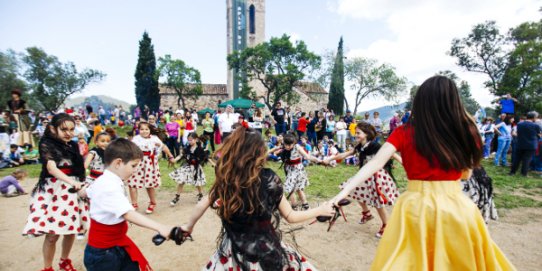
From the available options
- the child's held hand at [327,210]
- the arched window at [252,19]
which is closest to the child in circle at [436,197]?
the child's held hand at [327,210]

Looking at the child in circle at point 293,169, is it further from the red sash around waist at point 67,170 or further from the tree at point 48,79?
the tree at point 48,79

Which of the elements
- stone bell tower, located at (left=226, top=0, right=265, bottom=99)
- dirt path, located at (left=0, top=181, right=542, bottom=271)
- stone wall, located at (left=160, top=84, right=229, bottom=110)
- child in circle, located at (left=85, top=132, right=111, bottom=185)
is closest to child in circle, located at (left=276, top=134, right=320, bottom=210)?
dirt path, located at (left=0, top=181, right=542, bottom=271)

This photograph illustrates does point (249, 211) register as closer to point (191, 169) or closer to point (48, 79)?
point (191, 169)

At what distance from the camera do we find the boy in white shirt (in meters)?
2.35

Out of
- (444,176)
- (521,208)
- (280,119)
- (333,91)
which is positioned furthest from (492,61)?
(444,176)

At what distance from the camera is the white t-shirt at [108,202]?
2.33 metres

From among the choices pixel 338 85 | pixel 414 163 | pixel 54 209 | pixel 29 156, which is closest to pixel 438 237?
pixel 414 163

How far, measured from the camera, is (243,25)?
165 ft

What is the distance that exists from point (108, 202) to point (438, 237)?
2586 mm

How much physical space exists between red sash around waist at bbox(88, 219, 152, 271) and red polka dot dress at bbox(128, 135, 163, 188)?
3.92 m

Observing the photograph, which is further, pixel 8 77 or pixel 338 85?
pixel 338 85

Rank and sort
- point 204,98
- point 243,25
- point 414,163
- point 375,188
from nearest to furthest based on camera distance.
Answer: point 414,163
point 375,188
point 243,25
point 204,98

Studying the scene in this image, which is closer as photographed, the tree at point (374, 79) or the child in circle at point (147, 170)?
the child in circle at point (147, 170)

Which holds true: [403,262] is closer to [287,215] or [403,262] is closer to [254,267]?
→ [287,215]
